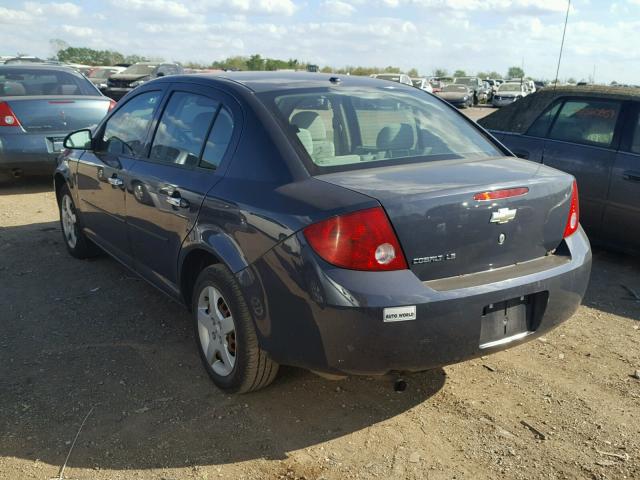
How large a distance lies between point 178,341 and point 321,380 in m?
1.07

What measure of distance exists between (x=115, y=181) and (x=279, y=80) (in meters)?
1.44

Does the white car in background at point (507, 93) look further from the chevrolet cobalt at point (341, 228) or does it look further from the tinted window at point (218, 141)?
the tinted window at point (218, 141)

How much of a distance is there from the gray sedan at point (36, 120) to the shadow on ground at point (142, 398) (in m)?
4.33

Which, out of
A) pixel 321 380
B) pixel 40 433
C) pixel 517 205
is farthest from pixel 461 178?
pixel 40 433

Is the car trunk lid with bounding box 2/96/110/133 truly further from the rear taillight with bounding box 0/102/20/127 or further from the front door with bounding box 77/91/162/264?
the front door with bounding box 77/91/162/264

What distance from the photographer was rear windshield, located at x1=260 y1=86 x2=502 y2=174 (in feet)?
10.8

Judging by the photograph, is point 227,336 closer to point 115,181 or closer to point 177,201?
point 177,201

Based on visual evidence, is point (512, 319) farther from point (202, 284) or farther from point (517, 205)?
point (202, 284)

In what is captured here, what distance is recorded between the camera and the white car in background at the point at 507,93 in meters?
33.9

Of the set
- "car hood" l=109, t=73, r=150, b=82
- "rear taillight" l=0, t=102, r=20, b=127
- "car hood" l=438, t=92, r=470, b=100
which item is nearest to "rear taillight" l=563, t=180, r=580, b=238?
"rear taillight" l=0, t=102, r=20, b=127

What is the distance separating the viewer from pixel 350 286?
2678mm

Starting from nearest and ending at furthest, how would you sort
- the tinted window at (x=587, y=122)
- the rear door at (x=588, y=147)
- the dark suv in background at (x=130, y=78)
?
the rear door at (x=588, y=147) → the tinted window at (x=587, y=122) → the dark suv in background at (x=130, y=78)

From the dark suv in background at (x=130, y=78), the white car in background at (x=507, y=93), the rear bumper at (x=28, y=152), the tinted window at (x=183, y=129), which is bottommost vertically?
the white car in background at (x=507, y=93)

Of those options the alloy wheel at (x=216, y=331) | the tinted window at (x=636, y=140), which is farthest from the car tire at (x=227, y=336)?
the tinted window at (x=636, y=140)
